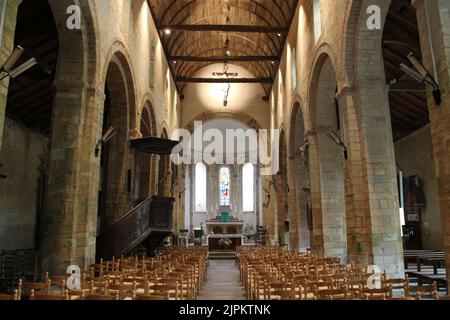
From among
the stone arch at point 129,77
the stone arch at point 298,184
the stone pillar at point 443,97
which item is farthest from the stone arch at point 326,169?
the stone arch at point 129,77

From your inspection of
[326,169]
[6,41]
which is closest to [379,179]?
[326,169]

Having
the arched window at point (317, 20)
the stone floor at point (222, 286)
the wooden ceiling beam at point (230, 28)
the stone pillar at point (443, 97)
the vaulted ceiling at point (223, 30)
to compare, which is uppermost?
the vaulted ceiling at point (223, 30)

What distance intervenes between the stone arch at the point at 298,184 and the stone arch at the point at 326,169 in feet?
5.20

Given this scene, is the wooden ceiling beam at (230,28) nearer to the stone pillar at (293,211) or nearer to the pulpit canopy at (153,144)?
the stone pillar at (293,211)

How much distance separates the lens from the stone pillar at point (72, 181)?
8.59 metres

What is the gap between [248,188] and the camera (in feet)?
112

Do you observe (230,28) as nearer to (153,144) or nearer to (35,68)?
(153,144)

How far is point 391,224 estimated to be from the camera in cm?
839

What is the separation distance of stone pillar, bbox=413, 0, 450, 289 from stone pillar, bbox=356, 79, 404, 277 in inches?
107

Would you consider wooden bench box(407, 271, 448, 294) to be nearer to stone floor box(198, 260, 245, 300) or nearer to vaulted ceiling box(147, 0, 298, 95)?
stone floor box(198, 260, 245, 300)

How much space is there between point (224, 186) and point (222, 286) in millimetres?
23057

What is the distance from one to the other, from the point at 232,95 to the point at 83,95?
1998 centimetres
